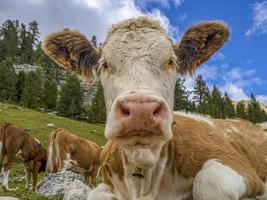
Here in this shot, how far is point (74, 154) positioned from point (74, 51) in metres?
15.4

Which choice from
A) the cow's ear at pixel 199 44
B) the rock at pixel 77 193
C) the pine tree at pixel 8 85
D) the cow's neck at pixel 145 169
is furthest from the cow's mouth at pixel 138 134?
the pine tree at pixel 8 85

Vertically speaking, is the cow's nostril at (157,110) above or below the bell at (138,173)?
above

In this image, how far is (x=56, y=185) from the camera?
1289 cm

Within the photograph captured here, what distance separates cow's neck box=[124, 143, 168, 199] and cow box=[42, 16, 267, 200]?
1 centimetres

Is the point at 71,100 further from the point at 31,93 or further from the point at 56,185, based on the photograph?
the point at 56,185

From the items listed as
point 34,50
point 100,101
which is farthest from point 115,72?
point 34,50

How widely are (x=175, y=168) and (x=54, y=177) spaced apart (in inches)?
396

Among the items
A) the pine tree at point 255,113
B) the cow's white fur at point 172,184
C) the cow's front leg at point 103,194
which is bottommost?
the cow's front leg at point 103,194

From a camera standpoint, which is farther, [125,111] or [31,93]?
[31,93]

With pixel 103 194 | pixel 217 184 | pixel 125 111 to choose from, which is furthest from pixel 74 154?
pixel 125 111

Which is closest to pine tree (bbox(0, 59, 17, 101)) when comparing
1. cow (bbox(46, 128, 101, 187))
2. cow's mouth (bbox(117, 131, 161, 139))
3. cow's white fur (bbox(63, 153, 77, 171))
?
cow (bbox(46, 128, 101, 187))

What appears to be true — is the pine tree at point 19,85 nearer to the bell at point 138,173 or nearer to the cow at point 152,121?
the cow at point 152,121

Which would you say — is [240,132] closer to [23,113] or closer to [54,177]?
[54,177]

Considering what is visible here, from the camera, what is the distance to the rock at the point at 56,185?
12220mm
